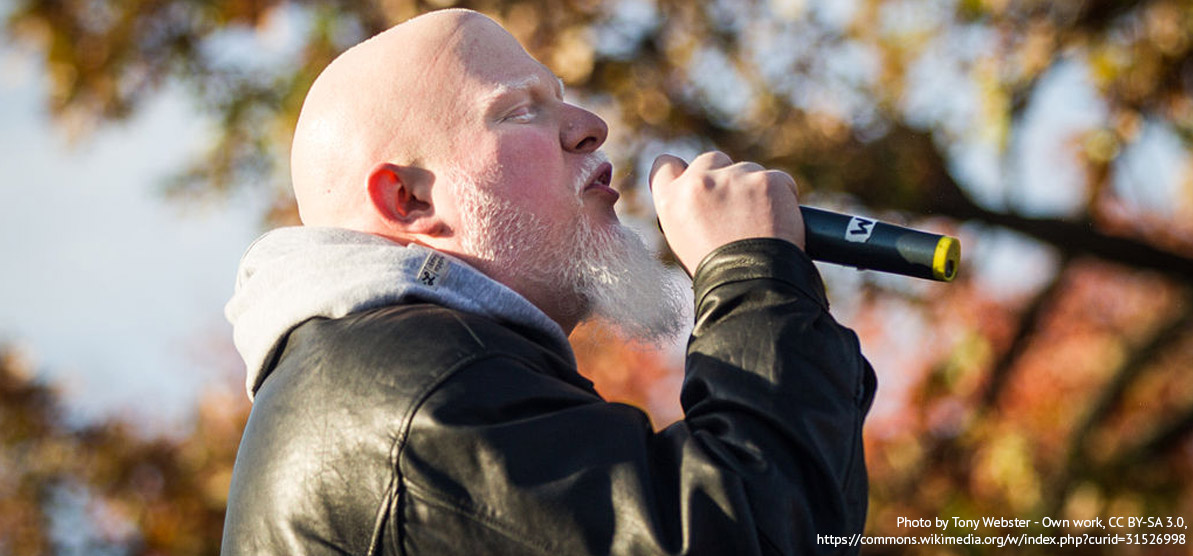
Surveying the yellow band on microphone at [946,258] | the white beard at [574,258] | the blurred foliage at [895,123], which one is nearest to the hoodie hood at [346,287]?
the white beard at [574,258]

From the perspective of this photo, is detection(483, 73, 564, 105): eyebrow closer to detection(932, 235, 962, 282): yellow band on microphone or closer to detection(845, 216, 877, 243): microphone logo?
detection(845, 216, 877, 243): microphone logo

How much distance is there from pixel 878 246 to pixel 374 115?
31.2 inches

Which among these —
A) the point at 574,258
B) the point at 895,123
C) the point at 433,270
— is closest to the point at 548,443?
the point at 433,270

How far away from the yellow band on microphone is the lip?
0.51 m

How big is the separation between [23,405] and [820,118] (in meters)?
5.72

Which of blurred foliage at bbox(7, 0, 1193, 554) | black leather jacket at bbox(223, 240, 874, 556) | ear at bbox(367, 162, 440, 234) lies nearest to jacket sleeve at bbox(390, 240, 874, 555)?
black leather jacket at bbox(223, 240, 874, 556)

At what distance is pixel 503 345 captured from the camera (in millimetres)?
1355

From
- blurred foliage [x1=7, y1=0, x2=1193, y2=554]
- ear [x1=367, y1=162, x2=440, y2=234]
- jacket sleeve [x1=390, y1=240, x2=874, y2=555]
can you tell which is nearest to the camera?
jacket sleeve [x1=390, y1=240, x2=874, y2=555]

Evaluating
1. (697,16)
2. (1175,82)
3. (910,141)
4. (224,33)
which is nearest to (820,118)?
(910,141)

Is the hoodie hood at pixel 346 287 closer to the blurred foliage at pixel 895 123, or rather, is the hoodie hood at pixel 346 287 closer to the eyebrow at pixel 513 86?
the eyebrow at pixel 513 86

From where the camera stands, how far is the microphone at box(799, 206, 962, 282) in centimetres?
157

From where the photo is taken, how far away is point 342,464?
130cm

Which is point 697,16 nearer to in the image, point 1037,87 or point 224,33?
point 1037,87

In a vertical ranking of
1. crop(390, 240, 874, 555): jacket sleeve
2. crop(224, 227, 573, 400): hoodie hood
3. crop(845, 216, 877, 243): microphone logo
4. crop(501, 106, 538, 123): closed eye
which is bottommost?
crop(390, 240, 874, 555): jacket sleeve
